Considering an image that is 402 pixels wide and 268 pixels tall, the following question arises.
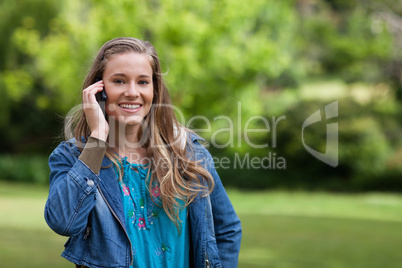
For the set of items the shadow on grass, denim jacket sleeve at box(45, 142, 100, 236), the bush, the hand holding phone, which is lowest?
the shadow on grass

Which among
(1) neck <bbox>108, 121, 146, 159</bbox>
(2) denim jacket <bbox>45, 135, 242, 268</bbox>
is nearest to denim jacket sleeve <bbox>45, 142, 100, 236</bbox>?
(2) denim jacket <bbox>45, 135, 242, 268</bbox>

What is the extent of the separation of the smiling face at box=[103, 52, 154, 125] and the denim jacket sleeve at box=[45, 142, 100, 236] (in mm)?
352

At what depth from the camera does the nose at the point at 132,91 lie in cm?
253

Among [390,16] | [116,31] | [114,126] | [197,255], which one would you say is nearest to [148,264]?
[197,255]

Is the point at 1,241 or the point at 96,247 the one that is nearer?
A: the point at 96,247

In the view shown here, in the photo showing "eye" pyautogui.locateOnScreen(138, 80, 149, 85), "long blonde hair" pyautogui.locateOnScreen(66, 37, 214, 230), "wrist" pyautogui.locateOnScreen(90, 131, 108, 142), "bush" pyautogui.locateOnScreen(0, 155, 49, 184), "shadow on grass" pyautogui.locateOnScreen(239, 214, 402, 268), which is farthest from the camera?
"bush" pyautogui.locateOnScreen(0, 155, 49, 184)

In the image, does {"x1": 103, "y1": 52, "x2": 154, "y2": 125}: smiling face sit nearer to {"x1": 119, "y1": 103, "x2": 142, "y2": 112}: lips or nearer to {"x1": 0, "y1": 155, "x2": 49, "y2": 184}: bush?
{"x1": 119, "y1": 103, "x2": 142, "y2": 112}: lips

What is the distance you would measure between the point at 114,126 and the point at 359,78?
83.8 feet

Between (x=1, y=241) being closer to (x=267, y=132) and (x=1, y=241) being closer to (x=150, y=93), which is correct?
(x=150, y=93)

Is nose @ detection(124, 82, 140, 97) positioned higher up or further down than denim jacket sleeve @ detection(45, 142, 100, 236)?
higher up

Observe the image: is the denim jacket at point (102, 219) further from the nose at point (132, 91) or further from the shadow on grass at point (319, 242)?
the shadow on grass at point (319, 242)

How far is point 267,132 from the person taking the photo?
2623cm

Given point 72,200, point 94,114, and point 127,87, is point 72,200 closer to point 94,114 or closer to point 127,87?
point 94,114

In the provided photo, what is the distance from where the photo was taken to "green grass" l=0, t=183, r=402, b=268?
844 centimetres
